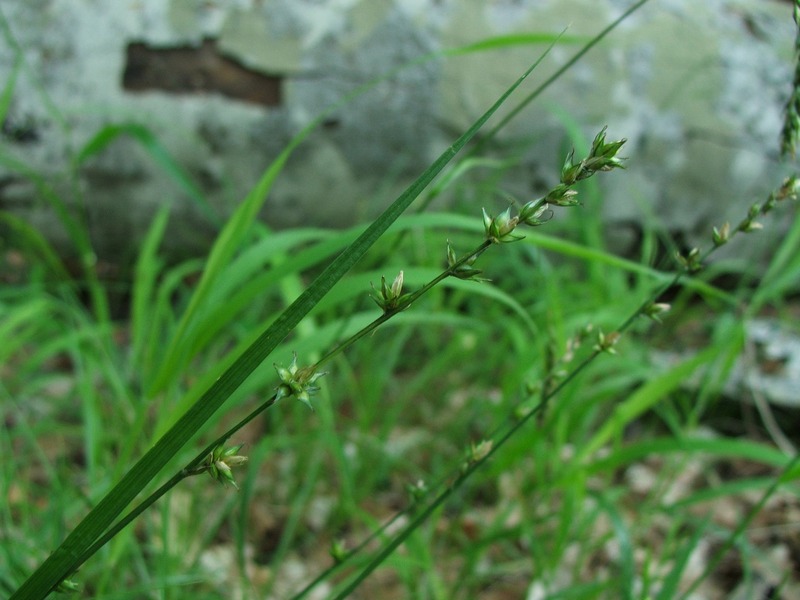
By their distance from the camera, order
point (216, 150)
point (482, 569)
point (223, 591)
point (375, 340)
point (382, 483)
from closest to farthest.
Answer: point (223, 591) < point (482, 569) < point (382, 483) < point (375, 340) < point (216, 150)

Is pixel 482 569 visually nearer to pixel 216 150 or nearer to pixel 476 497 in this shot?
pixel 476 497

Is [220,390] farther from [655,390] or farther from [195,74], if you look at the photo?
[195,74]

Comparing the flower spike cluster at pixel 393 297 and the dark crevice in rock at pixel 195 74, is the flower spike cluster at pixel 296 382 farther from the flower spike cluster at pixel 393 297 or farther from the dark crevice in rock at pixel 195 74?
the dark crevice in rock at pixel 195 74

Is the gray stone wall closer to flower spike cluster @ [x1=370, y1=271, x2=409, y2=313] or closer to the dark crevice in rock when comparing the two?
the dark crevice in rock

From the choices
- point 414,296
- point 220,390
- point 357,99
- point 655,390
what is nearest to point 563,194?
point 414,296

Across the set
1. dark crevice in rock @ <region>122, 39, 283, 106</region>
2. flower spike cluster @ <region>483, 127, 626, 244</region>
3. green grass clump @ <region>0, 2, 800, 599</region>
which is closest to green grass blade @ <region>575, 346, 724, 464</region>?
green grass clump @ <region>0, 2, 800, 599</region>

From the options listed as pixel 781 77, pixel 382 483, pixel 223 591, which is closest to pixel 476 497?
pixel 382 483

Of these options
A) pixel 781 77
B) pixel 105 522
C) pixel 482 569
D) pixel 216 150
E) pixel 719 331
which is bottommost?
pixel 105 522

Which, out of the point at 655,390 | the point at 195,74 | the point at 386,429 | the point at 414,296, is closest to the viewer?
the point at 414,296
